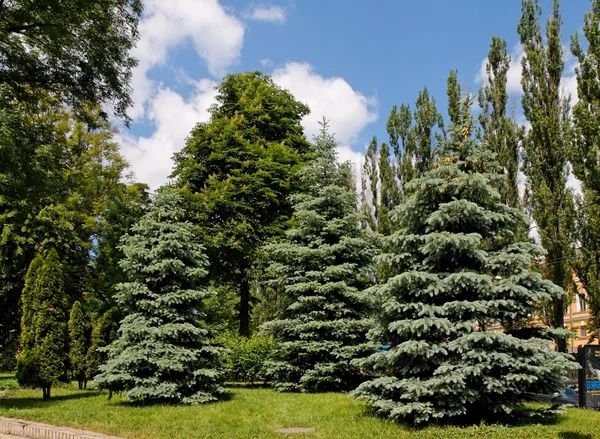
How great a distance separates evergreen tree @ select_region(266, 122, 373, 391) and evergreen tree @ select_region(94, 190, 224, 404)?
2.95 m

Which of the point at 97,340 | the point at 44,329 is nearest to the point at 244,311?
the point at 97,340

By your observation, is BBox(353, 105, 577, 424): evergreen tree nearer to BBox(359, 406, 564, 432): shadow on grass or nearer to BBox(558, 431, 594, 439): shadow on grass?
BBox(359, 406, 564, 432): shadow on grass

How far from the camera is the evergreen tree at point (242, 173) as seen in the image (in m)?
21.0

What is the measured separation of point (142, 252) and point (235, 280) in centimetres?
1095

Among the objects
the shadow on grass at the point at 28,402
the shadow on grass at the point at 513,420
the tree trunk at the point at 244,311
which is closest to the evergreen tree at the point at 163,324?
the shadow on grass at the point at 28,402

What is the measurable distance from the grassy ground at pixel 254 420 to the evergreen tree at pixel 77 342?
127 inches

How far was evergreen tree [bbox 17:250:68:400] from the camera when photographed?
535 inches

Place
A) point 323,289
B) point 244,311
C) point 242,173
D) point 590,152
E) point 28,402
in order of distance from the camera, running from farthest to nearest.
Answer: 1. point 244,311
2. point 242,173
3. point 590,152
4. point 323,289
5. point 28,402

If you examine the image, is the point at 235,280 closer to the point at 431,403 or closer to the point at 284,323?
the point at 284,323

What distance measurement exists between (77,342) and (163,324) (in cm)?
597

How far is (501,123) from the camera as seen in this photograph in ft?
69.4

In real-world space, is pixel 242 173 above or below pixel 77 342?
above

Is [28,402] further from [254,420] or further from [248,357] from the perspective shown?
[254,420]

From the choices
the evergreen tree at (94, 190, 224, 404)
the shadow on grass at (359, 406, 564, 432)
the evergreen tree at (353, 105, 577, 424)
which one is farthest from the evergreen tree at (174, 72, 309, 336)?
the shadow on grass at (359, 406, 564, 432)
